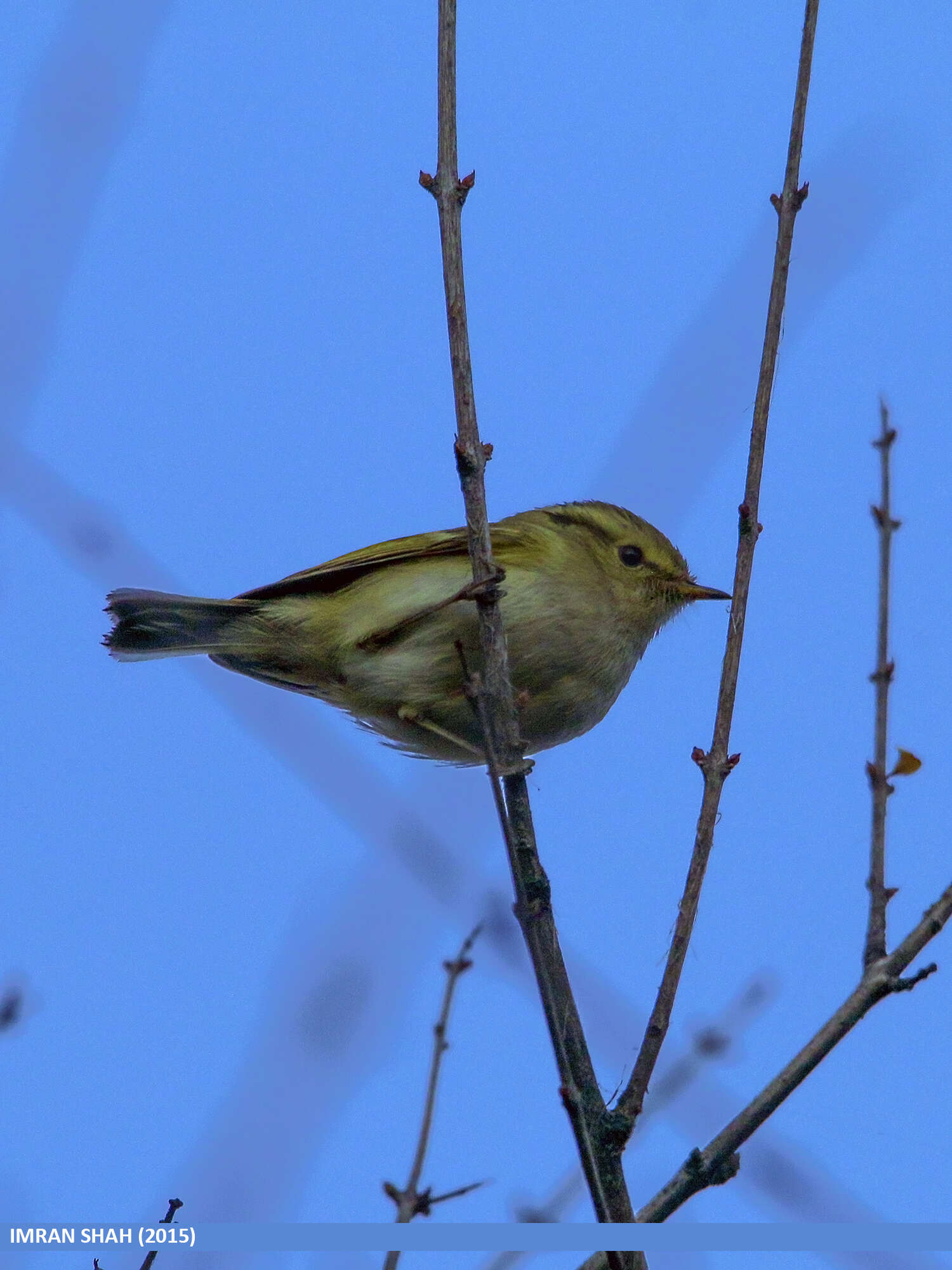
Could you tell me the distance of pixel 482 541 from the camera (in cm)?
344

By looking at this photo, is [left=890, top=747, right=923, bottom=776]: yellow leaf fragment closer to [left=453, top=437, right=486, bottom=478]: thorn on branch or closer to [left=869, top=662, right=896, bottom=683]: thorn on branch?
[left=869, top=662, right=896, bottom=683]: thorn on branch

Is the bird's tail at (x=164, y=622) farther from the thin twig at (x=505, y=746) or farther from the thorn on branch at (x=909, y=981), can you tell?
the thorn on branch at (x=909, y=981)

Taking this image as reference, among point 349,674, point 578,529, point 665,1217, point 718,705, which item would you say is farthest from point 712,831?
point 578,529

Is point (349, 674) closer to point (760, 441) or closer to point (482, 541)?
point (482, 541)

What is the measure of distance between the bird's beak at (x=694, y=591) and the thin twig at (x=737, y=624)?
7.04 ft

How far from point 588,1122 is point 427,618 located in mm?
2088

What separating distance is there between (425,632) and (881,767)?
87.6 inches

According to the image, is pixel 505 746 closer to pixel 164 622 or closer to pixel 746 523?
pixel 746 523

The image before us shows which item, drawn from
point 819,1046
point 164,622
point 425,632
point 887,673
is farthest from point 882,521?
point 164,622

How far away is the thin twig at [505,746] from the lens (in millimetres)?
2635

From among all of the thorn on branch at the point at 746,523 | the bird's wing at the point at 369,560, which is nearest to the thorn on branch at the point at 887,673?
the thorn on branch at the point at 746,523

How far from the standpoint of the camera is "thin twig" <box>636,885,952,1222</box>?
2.44 m

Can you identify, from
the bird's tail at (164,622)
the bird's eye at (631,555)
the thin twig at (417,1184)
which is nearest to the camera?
the thin twig at (417,1184)

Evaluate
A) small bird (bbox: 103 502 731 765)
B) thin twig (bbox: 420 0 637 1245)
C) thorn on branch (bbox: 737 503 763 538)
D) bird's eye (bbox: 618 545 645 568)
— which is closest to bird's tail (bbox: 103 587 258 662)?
small bird (bbox: 103 502 731 765)
